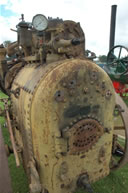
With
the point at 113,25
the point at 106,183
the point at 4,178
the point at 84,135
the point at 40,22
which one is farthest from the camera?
the point at 113,25

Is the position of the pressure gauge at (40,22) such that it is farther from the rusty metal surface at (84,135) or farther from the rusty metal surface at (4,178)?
the rusty metal surface at (4,178)

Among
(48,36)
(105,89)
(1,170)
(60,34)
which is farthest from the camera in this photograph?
(48,36)

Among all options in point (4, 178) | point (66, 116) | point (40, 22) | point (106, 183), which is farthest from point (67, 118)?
point (106, 183)

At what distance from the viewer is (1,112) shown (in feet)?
10.5

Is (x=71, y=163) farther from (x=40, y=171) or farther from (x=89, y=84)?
(x=89, y=84)

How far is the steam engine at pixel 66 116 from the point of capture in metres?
1.91

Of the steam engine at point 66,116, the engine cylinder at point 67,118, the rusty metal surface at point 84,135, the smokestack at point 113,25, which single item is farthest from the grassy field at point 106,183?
the smokestack at point 113,25

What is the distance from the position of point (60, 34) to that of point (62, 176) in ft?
6.24

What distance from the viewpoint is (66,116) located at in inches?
77.9

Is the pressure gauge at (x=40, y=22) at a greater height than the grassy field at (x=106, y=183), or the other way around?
the pressure gauge at (x=40, y=22)

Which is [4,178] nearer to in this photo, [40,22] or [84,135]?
[84,135]

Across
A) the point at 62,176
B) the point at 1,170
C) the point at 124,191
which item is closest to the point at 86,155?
the point at 62,176

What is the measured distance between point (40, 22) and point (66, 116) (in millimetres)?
1333

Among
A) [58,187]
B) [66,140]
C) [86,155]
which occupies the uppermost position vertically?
[66,140]
